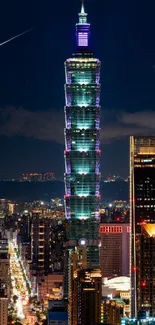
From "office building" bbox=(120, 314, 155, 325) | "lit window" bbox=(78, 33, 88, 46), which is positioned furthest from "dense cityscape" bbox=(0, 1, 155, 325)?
"office building" bbox=(120, 314, 155, 325)

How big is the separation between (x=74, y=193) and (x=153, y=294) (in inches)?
211

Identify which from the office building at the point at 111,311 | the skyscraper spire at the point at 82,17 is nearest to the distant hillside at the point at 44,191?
the skyscraper spire at the point at 82,17

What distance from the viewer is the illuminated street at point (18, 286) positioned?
1692 centimetres

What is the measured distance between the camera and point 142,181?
16672 mm

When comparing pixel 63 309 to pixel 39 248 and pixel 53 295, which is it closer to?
pixel 53 295

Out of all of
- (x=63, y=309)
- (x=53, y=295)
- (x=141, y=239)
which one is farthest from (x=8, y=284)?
(x=141, y=239)

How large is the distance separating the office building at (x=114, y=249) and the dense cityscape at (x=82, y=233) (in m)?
0.02

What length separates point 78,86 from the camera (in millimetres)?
18547

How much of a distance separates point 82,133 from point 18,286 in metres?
2.86

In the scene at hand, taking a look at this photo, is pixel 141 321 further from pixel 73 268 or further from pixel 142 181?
pixel 142 181

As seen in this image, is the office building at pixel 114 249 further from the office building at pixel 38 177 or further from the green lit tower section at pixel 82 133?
the office building at pixel 38 177

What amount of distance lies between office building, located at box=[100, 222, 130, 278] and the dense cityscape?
0.06 feet

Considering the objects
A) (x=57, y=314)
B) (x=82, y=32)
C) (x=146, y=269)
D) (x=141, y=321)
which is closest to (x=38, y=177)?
(x=82, y=32)

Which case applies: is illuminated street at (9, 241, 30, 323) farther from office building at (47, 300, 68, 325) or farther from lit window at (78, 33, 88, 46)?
lit window at (78, 33, 88, 46)
